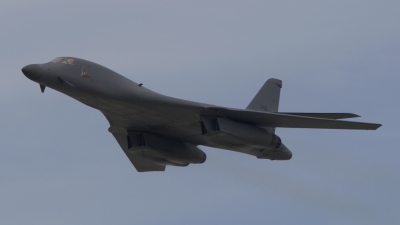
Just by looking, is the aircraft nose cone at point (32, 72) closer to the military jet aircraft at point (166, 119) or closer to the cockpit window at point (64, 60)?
the military jet aircraft at point (166, 119)

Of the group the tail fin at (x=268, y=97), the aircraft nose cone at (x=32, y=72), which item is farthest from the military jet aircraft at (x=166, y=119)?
the tail fin at (x=268, y=97)

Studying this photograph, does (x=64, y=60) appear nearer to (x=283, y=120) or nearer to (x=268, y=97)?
(x=283, y=120)

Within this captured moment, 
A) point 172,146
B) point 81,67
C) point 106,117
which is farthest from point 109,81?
point 172,146

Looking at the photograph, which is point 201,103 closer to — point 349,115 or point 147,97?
point 147,97

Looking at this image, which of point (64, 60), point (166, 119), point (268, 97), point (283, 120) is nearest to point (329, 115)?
point (283, 120)

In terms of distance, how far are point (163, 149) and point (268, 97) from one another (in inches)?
250

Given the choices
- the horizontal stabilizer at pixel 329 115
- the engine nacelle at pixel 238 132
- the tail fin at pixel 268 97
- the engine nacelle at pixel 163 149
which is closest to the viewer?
the engine nacelle at pixel 238 132

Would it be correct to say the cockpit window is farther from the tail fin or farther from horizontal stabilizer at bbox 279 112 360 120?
the tail fin

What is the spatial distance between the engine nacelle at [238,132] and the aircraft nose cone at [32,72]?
280 inches

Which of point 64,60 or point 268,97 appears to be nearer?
point 64,60

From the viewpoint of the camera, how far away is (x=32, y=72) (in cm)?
2878

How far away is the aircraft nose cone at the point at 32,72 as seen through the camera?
28781mm

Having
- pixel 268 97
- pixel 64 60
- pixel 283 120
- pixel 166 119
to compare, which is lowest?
pixel 166 119

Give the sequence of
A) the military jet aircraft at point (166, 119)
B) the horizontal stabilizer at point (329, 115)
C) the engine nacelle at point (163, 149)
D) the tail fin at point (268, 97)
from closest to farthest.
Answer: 1. the military jet aircraft at point (166, 119)
2. the horizontal stabilizer at point (329, 115)
3. the engine nacelle at point (163, 149)
4. the tail fin at point (268, 97)
